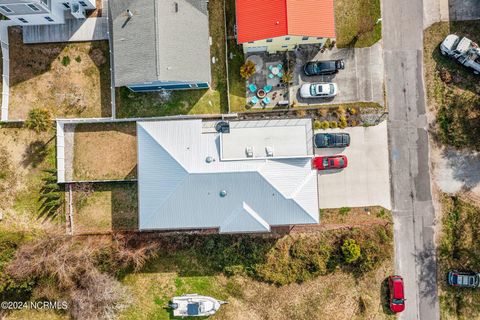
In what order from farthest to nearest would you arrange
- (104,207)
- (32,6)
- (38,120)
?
1. (104,207)
2. (38,120)
3. (32,6)

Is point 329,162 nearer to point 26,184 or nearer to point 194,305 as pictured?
point 194,305

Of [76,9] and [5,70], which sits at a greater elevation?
[76,9]

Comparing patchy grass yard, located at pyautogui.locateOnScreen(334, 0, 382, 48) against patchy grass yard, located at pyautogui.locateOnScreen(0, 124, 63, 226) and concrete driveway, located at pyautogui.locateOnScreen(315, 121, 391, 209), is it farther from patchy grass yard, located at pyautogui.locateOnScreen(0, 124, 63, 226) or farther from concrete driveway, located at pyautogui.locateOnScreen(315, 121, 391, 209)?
patchy grass yard, located at pyautogui.locateOnScreen(0, 124, 63, 226)

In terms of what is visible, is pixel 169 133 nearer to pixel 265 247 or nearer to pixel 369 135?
pixel 265 247

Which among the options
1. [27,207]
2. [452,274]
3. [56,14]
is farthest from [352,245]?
[56,14]

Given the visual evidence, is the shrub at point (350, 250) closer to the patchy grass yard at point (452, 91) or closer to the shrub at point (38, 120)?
the patchy grass yard at point (452, 91)

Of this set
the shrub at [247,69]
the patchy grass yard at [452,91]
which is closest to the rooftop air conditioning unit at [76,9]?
the shrub at [247,69]

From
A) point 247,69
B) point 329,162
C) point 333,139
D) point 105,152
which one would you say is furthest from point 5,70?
point 329,162
